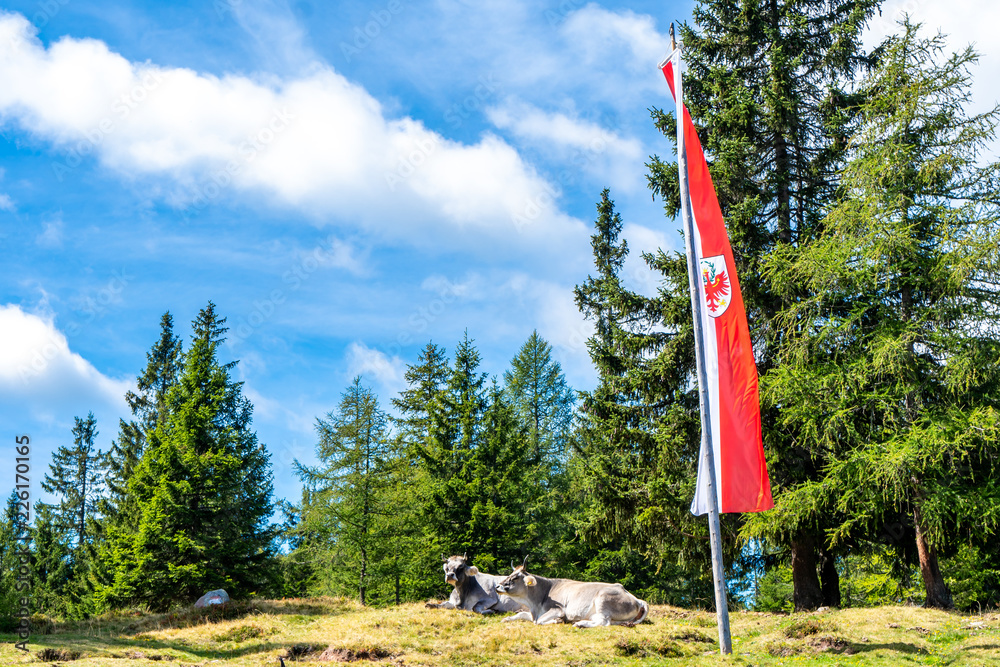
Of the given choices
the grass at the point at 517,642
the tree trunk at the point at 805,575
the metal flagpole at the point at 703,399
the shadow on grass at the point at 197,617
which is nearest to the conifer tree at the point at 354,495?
the shadow on grass at the point at 197,617

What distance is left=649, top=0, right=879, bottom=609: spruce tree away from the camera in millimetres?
18953

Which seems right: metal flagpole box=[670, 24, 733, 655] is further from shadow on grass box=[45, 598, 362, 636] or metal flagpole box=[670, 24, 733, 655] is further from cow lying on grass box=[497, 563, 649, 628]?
shadow on grass box=[45, 598, 362, 636]

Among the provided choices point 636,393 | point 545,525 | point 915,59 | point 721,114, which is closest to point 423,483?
point 545,525

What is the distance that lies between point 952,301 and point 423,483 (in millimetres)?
19795

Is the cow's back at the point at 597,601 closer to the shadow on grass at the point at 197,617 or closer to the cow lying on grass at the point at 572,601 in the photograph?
the cow lying on grass at the point at 572,601

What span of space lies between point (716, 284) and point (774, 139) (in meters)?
11.8

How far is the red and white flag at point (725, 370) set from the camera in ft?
36.2

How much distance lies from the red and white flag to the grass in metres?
2.52

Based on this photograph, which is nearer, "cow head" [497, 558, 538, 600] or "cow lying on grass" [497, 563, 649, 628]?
"cow lying on grass" [497, 563, 649, 628]

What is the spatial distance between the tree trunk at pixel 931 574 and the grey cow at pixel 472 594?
9675mm

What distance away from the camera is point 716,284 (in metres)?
11.9

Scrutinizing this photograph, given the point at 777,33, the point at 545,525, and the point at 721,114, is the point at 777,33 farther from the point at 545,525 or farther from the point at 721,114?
the point at 545,525

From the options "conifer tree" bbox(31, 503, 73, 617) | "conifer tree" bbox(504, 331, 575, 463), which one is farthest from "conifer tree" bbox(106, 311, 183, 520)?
"conifer tree" bbox(504, 331, 575, 463)

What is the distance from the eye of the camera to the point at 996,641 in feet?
37.0
